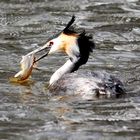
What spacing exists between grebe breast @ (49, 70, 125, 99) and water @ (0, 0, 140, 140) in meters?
0.18

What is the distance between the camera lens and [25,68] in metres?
12.3

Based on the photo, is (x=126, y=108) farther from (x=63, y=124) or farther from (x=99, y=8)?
(x=99, y=8)

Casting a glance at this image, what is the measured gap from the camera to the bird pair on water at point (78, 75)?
434 inches

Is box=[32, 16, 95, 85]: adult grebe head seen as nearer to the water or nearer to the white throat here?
the white throat

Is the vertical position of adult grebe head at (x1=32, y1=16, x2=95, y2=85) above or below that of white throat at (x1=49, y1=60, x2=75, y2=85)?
above

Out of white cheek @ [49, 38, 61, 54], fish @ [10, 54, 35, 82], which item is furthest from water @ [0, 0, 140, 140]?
white cheek @ [49, 38, 61, 54]

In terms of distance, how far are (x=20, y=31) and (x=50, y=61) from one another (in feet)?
8.65

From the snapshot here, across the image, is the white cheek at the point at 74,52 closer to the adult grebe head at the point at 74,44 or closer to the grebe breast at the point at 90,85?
the adult grebe head at the point at 74,44

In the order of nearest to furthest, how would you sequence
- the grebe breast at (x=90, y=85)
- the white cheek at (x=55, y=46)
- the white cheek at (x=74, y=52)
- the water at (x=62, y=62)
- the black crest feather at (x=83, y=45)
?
the water at (x=62, y=62) < the grebe breast at (x=90, y=85) < the black crest feather at (x=83, y=45) < the white cheek at (x=74, y=52) < the white cheek at (x=55, y=46)

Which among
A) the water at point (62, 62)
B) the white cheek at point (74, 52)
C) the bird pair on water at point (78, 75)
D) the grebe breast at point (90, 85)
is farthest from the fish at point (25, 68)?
the grebe breast at point (90, 85)

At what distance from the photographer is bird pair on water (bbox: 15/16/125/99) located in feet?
36.2

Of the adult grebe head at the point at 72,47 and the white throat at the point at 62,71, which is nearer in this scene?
the adult grebe head at the point at 72,47

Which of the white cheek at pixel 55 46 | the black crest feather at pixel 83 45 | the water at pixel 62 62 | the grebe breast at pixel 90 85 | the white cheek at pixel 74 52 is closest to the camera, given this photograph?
the water at pixel 62 62

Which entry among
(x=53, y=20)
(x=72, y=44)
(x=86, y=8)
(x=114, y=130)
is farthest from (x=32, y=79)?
(x=86, y=8)
